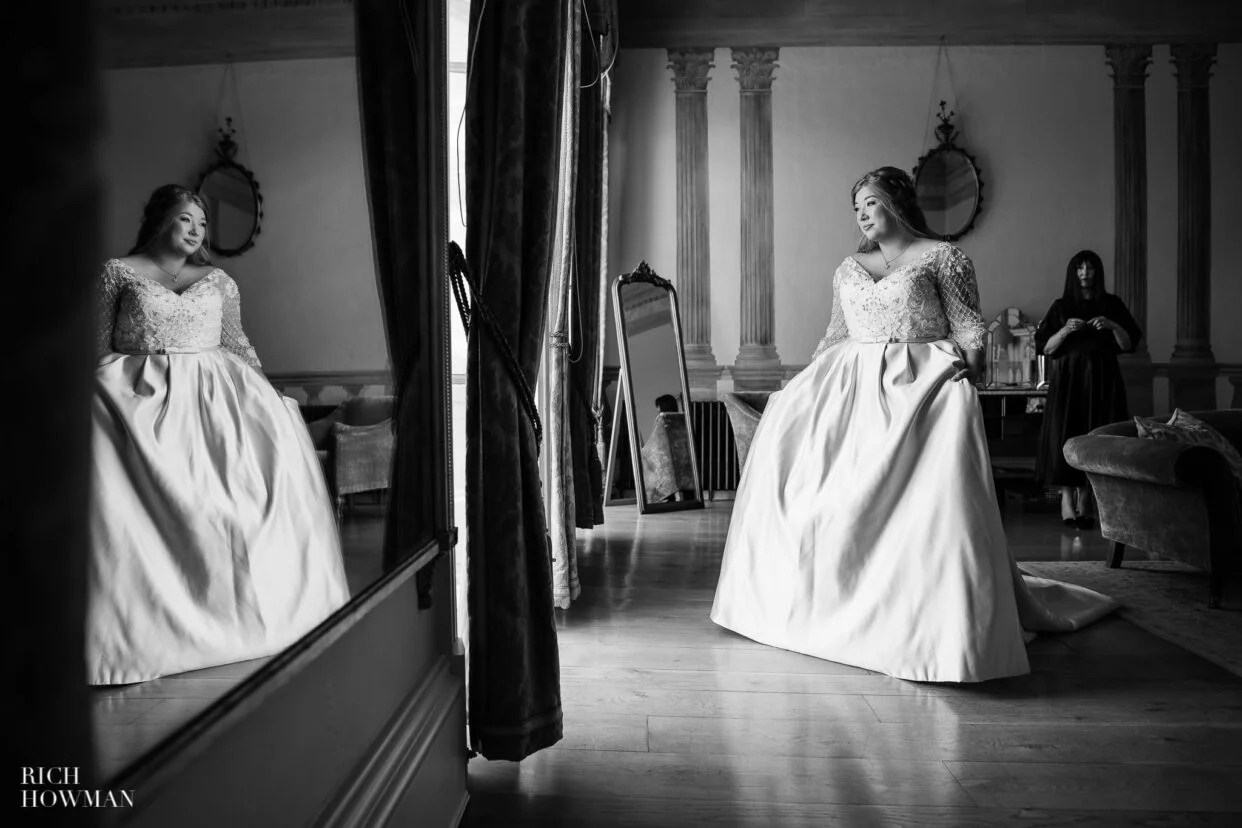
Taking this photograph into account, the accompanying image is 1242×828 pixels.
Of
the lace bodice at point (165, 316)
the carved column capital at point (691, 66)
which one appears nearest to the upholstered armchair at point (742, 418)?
the carved column capital at point (691, 66)

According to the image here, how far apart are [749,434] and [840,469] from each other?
244 cm

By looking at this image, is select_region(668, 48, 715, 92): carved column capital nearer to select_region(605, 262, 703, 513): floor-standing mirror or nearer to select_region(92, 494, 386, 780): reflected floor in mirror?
select_region(605, 262, 703, 513): floor-standing mirror

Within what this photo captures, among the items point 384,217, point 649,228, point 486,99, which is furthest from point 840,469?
point 649,228

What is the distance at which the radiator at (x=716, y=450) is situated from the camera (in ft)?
22.3

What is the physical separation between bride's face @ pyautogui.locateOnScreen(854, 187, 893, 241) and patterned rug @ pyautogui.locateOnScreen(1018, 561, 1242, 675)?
175cm

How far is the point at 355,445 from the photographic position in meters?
1.17

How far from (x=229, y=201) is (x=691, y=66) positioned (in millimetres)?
6934

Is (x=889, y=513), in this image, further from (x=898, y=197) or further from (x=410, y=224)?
(x=410, y=224)

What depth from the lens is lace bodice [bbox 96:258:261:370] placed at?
1.93 ft

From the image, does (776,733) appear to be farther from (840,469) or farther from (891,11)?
(891,11)

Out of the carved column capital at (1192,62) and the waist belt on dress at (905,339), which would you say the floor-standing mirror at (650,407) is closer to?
the waist belt on dress at (905,339)

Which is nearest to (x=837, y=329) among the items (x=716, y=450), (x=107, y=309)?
(x=107, y=309)

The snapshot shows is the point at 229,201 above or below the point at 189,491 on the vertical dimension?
above

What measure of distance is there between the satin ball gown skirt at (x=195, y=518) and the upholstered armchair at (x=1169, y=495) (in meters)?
3.59
